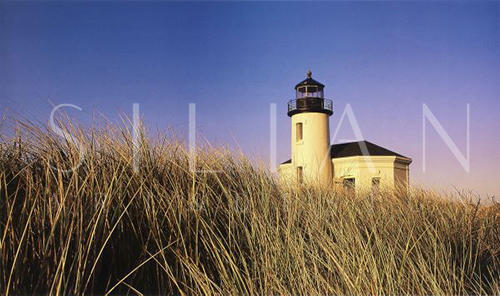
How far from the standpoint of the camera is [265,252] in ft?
6.46

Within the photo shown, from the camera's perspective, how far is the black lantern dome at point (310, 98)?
17.7 meters

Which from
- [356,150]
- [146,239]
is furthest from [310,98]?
[146,239]

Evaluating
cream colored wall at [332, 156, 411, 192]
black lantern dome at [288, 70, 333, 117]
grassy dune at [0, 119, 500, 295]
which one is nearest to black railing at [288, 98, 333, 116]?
black lantern dome at [288, 70, 333, 117]

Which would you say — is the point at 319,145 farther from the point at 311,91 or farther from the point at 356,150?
the point at 356,150

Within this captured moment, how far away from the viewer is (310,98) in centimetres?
1772

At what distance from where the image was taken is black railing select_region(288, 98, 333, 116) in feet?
57.9

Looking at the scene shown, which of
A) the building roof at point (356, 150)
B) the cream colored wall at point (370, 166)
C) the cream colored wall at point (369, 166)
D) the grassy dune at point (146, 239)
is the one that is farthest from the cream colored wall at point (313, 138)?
the grassy dune at point (146, 239)

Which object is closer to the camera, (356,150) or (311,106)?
(311,106)

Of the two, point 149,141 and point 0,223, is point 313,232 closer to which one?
point 149,141

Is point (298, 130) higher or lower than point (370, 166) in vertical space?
higher

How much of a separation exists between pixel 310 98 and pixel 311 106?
0.40 m

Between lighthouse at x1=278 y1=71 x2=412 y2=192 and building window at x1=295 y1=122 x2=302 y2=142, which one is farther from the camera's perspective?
building window at x1=295 y1=122 x2=302 y2=142

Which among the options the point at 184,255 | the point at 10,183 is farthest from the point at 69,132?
the point at 184,255

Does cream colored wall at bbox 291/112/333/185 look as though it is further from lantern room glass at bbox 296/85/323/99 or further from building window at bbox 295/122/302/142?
lantern room glass at bbox 296/85/323/99
